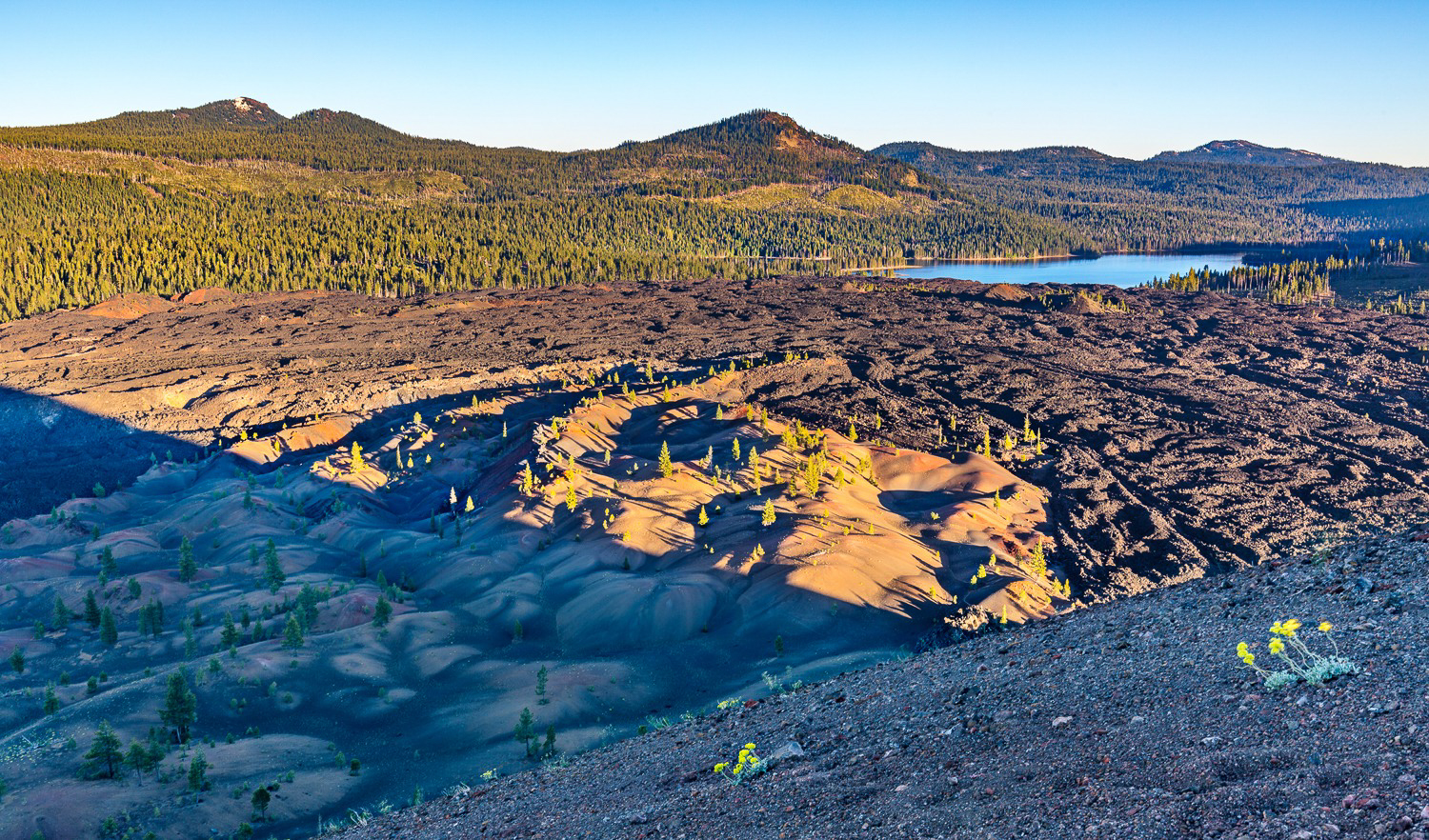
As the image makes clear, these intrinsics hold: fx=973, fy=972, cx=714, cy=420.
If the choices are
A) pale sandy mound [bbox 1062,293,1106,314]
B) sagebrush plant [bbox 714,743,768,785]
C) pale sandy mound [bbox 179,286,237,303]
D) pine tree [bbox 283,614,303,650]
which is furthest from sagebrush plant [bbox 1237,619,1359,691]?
pale sandy mound [bbox 179,286,237,303]

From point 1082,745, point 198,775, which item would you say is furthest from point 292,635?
point 1082,745

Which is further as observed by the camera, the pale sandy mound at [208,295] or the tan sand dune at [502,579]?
the pale sandy mound at [208,295]

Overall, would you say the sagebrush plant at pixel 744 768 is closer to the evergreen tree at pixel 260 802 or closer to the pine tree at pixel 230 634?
the evergreen tree at pixel 260 802

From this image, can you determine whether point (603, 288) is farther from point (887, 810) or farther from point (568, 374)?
point (887, 810)

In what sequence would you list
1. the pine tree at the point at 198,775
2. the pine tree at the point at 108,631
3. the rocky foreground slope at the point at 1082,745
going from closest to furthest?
1. the rocky foreground slope at the point at 1082,745
2. the pine tree at the point at 198,775
3. the pine tree at the point at 108,631

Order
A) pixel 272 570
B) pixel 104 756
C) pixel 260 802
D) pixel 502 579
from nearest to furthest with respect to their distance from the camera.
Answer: pixel 260 802, pixel 104 756, pixel 272 570, pixel 502 579

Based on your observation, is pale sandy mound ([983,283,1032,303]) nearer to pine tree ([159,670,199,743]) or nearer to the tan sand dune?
the tan sand dune

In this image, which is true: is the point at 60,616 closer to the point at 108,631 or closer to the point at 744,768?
the point at 108,631

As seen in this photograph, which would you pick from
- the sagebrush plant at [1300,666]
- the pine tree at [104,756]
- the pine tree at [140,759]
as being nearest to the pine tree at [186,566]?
the pine tree at [104,756]
